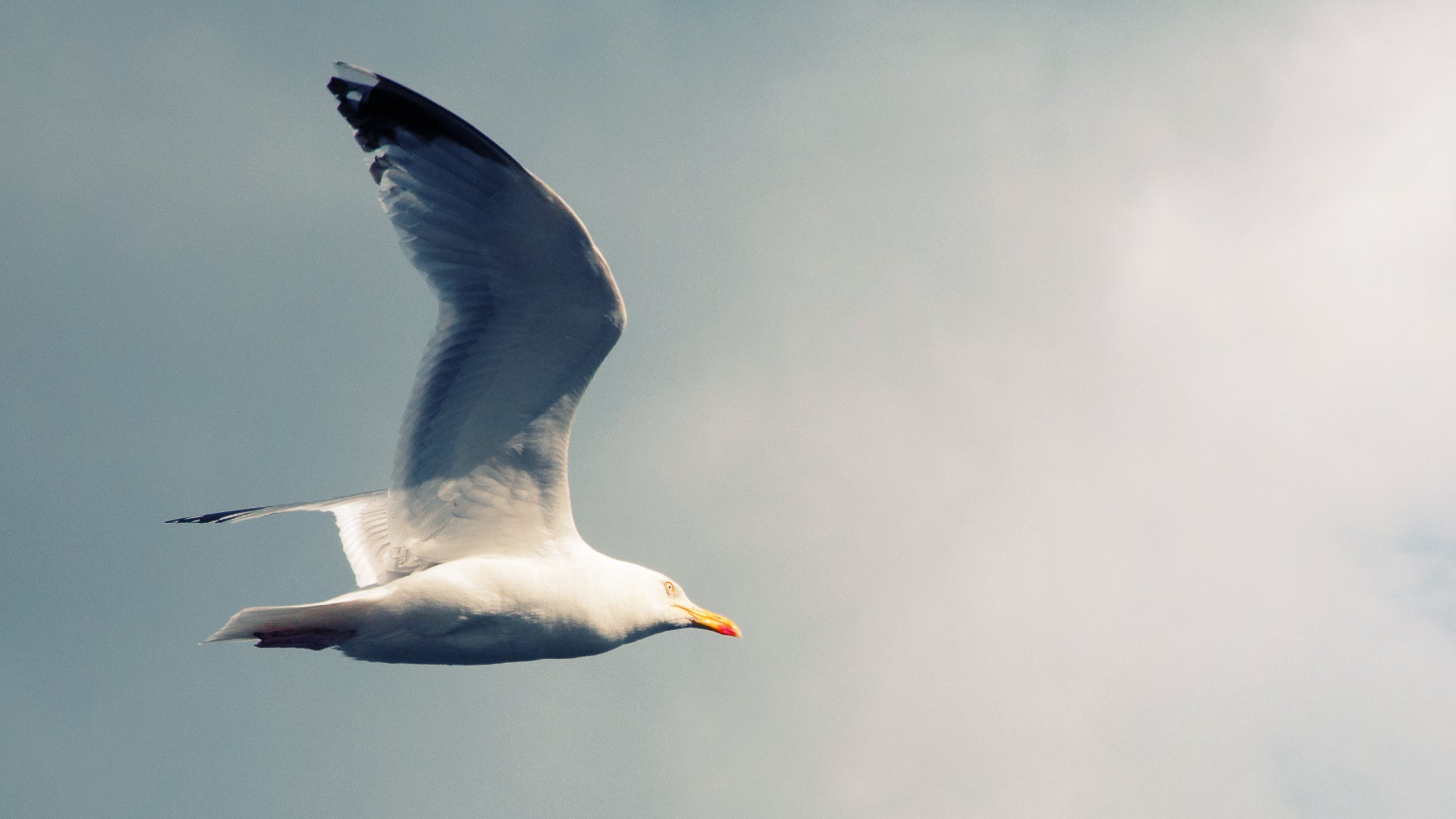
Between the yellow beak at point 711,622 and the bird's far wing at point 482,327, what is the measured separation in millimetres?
1509

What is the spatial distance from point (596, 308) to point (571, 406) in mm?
934

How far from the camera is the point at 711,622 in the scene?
417 inches

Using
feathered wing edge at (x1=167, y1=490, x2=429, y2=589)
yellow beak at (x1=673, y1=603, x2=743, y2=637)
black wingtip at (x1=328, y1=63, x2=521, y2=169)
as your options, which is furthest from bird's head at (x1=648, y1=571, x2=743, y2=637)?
black wingtip at (x1=328, y1=63, x2=521, y2=169)

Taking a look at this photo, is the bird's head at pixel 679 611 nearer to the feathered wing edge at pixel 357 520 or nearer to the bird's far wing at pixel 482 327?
the bird's far wing at pixel 482 327

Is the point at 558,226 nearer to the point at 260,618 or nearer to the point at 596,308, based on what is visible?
the point at 596,308

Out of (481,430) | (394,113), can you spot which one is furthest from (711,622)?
(394,113)

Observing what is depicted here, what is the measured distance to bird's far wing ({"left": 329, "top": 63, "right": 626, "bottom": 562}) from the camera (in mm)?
7977

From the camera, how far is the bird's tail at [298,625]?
8031 mm

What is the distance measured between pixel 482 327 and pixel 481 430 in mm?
A: 903

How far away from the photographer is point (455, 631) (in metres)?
8.77

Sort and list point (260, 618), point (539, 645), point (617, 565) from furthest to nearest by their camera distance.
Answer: point (617, 565) < point (539, 645) < point (260, 618)

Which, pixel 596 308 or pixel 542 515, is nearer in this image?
pixel 596 308

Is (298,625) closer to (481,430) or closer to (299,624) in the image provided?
(299,624)

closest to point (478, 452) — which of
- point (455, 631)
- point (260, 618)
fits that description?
point (455, 631)
